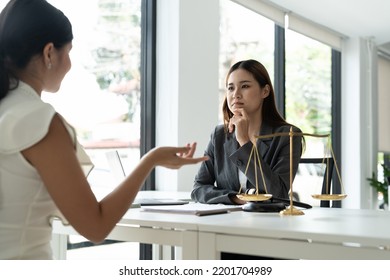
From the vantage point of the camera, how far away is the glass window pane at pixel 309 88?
5379 mm

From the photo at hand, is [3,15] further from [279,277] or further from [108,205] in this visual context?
[279,277]

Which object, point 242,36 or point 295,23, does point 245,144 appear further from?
point 295,23

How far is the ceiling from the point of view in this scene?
4.81m

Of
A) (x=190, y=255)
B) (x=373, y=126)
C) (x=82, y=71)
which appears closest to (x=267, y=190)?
(x=190, y=255)

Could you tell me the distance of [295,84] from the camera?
5520 mm

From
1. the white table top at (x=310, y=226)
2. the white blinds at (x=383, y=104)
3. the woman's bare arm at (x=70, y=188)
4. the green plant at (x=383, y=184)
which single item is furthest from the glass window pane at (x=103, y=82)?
the white blinds at (x=383, y=104)

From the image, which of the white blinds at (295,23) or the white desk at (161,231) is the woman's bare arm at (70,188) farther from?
the white blinds at (295,23)

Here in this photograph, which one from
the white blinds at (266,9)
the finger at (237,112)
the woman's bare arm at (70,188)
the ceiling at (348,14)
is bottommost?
the woman's bare arm at (70,188)

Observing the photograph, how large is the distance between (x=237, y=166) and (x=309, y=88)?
4.00 meters

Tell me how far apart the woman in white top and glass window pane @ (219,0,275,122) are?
281 cm

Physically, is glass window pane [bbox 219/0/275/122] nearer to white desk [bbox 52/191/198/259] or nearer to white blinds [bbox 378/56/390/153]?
white blinds [bbox 378/56/390/153]

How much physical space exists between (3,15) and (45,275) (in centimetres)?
62

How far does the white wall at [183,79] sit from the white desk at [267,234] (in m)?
1.62

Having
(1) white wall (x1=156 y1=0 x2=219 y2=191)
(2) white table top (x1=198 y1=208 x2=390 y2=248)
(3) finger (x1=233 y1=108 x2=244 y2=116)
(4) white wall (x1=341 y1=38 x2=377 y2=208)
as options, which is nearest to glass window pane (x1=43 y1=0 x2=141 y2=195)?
(1) white wall (x1=156 y1=0 x2=219 y2=191)
